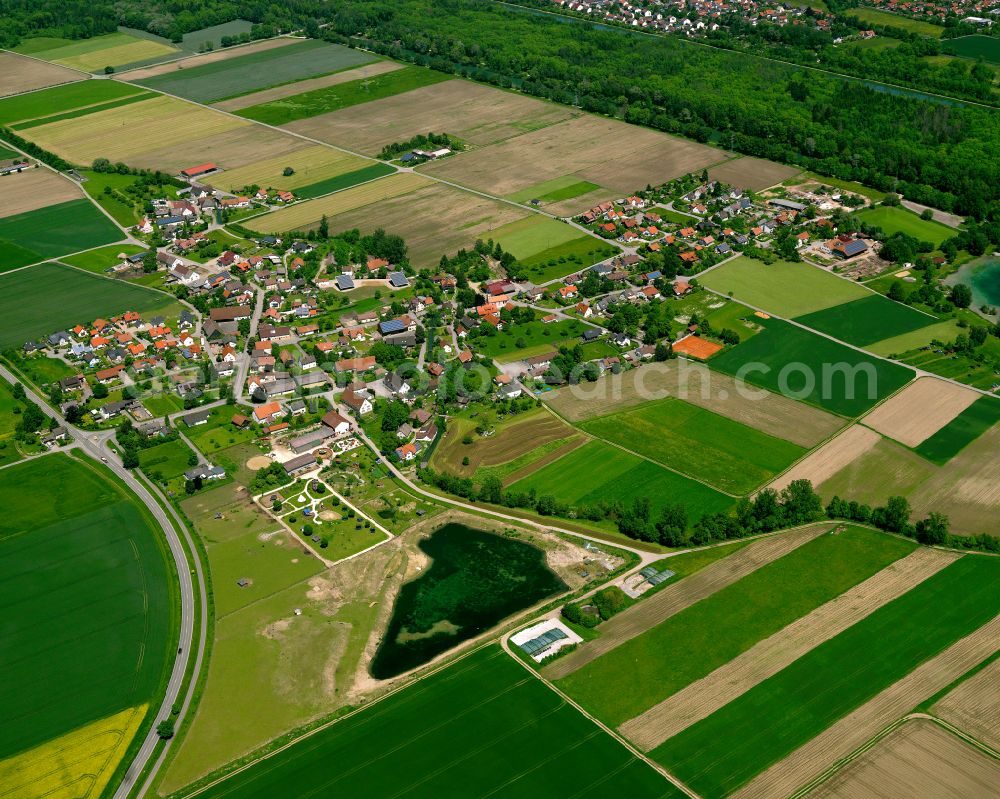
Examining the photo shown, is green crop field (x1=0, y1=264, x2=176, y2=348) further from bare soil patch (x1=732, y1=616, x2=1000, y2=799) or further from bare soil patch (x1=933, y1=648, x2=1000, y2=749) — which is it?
bare soil patch (x1=933, y1=648, x2=1000, y2=749)

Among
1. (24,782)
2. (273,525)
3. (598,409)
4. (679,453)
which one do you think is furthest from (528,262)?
(24,782)

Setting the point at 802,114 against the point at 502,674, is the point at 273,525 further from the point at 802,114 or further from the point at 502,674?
the point at 802,114

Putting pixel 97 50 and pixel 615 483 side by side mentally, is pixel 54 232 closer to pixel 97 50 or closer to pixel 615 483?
pixel 615 483

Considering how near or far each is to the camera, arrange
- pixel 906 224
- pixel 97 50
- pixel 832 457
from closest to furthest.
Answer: pixel 832 457
pixel 906 224
pixel 97 50

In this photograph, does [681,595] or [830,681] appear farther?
[681,595]

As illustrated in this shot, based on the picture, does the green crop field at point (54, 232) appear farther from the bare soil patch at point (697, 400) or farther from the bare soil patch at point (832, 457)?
the bare soil patch at point (832, 457)

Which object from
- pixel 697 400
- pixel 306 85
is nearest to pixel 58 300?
pixel 697 400
